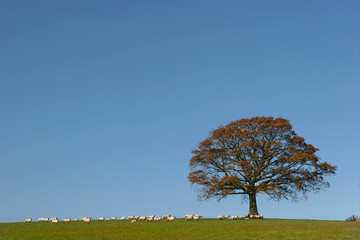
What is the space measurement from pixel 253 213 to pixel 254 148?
32.0 feet

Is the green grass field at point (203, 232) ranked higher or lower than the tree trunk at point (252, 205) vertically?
lower

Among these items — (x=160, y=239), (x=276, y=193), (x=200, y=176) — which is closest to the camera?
(x=160, y=239)

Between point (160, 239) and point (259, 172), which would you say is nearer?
point (160, 239)

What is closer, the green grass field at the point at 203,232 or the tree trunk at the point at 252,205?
the green grass field at the point at 203,232

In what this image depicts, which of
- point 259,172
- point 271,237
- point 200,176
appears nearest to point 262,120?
point 259,172

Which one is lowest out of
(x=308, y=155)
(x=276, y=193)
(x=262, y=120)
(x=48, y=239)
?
(x=48, y=239)

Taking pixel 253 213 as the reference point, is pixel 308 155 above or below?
above

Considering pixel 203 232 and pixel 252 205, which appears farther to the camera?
pixel 252 205

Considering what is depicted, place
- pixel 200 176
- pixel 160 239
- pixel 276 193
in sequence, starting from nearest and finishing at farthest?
pixel 160 239 → pixel 276 193 → pixel 200 176

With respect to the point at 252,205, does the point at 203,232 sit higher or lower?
lower

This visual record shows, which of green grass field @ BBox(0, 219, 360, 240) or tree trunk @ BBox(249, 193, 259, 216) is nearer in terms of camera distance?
green grass field @ BBox(0, 219, 360, 240)

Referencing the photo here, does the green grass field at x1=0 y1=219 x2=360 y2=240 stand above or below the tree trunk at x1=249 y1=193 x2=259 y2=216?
below

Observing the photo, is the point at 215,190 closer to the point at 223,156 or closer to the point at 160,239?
the point at 223,156

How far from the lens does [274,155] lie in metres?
56.1
